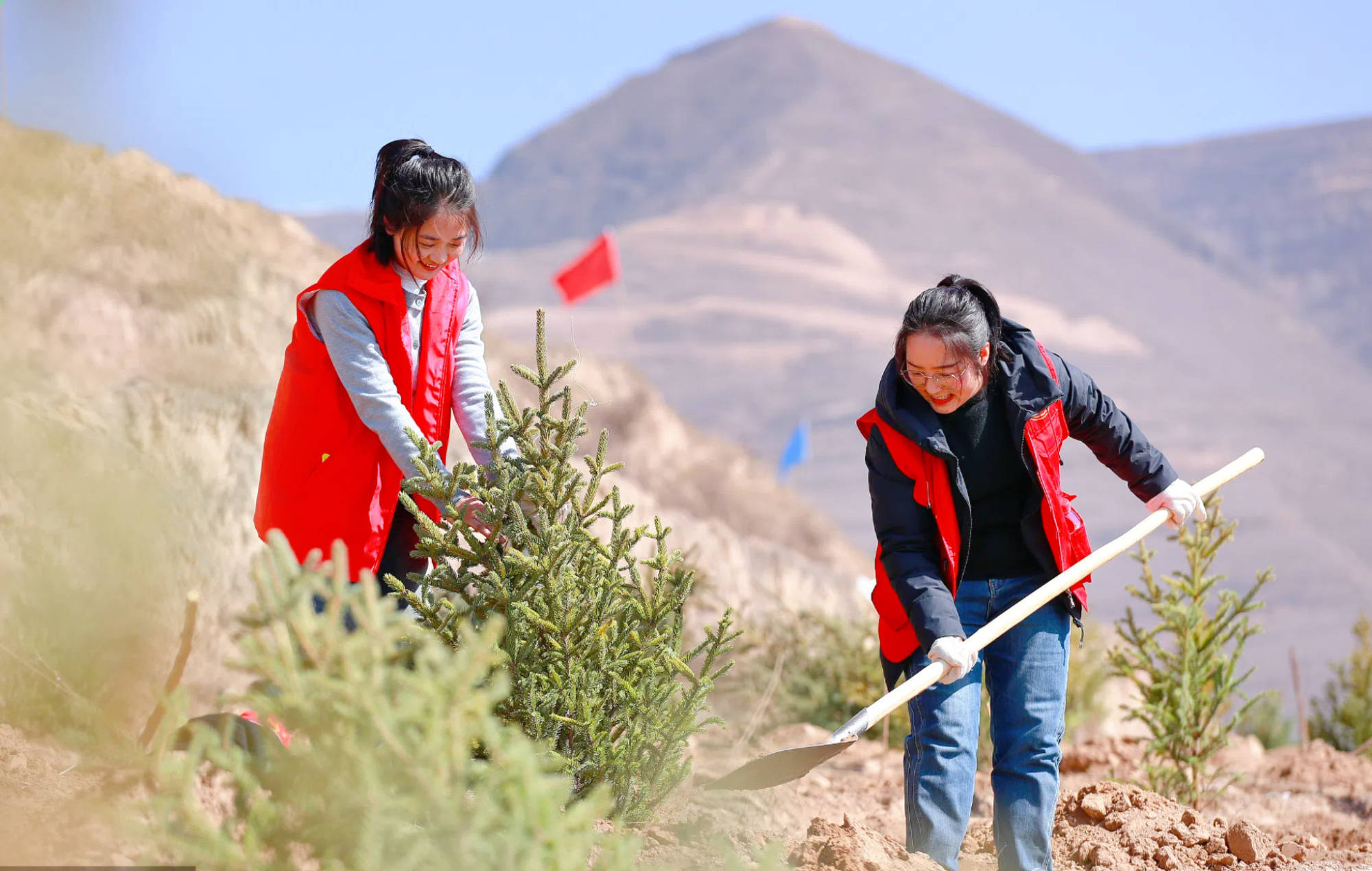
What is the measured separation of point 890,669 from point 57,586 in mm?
1997

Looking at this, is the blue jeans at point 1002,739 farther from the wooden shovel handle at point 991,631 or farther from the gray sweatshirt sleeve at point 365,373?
the gray sweatshirt sleeve at point 365,373

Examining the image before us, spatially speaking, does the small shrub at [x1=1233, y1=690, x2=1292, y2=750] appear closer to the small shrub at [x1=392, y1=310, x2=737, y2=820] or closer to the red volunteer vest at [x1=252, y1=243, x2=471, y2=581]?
the small shrub at [x1=392, y1=310, x2=737, y2=820]

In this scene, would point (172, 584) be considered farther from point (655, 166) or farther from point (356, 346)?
point (655, 166)

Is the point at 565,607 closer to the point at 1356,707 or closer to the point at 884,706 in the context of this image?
the point at 884,706

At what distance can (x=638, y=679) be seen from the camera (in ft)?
10.4

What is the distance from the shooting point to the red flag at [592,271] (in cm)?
1314

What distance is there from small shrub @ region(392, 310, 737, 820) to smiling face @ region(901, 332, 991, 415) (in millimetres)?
718

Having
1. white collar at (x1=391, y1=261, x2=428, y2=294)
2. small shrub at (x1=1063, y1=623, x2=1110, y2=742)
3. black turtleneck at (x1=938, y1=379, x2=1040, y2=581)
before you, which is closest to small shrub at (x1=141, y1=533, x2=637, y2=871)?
white collar at (x1=391, y1=261, x2=428, y2=294)

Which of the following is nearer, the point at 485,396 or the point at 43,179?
the point at 43,179

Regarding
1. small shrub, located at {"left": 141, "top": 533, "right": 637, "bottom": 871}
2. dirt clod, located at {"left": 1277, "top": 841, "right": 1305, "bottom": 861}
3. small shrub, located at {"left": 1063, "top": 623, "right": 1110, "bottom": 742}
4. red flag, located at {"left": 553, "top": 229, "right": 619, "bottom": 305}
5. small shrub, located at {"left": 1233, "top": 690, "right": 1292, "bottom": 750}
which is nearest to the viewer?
small shrub, located at {"left": 141, "top": 533, "right": 637, "bottom": 871}

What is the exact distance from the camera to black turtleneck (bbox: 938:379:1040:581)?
3.29 metres

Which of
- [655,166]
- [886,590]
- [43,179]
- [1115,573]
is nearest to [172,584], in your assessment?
[43,179]

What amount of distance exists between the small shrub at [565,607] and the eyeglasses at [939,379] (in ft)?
2.31

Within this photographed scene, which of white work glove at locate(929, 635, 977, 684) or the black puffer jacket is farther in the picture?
the black puffer jacket
